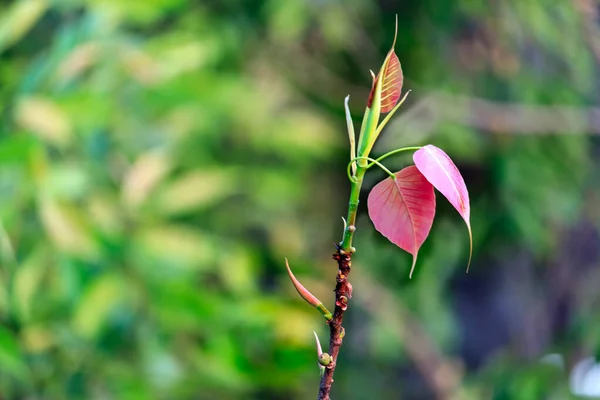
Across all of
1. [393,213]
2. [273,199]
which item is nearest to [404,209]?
[393,213]

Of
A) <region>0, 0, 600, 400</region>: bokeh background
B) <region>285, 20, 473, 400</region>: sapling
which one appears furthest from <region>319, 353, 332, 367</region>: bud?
<region>0, 0, 600, 400</region>: bokeh background

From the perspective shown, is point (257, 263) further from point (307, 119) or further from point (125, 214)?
point (307, 119)

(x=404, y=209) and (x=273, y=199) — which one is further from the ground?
(x=404, y=209)

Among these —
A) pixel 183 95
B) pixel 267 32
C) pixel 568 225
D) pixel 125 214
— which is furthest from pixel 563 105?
pixel 125 214

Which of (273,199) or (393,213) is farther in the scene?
(273,199)

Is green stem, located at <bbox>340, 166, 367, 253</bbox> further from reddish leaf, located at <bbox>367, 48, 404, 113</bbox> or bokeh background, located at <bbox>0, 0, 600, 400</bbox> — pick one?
bokeh background, located at <bbox>0, 0, 600, 400</bbox>

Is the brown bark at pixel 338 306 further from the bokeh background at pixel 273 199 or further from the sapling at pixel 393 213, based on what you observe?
the bokeh background at pixel 273 199

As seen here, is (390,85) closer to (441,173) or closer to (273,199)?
(441,173)

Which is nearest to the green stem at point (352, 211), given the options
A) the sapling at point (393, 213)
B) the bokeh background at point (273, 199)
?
the sapling at point (393, 213)
